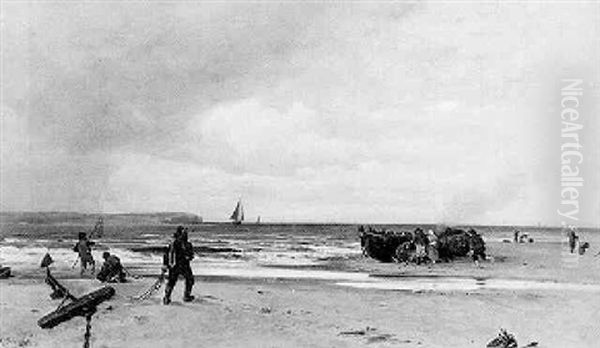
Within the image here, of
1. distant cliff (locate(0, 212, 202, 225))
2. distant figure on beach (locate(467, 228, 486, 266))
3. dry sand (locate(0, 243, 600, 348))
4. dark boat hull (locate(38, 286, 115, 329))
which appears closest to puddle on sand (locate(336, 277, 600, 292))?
dry sand (locate(0, 243, 600, 348))

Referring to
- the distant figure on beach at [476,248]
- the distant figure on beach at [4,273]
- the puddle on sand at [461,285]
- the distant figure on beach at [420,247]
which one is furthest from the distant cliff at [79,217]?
the distant figure on beach at [476,248]

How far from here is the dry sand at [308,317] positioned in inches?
491

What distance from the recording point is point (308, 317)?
1381 centimetres

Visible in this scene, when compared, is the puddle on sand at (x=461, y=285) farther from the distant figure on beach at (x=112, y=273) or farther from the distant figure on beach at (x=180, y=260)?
the distant figure on beach at (x=112, y=273)

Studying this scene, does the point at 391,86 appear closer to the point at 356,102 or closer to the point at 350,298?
the point at 356,102

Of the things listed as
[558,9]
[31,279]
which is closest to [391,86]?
[558,9]

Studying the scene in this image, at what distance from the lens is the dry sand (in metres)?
12.5

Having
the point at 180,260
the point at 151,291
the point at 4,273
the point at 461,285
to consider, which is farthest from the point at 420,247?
the point at 4,273

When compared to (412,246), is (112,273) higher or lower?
lower

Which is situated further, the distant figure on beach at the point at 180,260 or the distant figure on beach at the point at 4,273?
the distant figure on beach at the point at 4,273

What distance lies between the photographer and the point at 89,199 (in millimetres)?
16875

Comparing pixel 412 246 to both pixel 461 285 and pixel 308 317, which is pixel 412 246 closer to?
pixel 461 285

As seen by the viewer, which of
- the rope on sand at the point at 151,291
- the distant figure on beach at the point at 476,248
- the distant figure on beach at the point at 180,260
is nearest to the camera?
the distant figure on beach at the point at 180,260

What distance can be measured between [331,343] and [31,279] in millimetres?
9634
